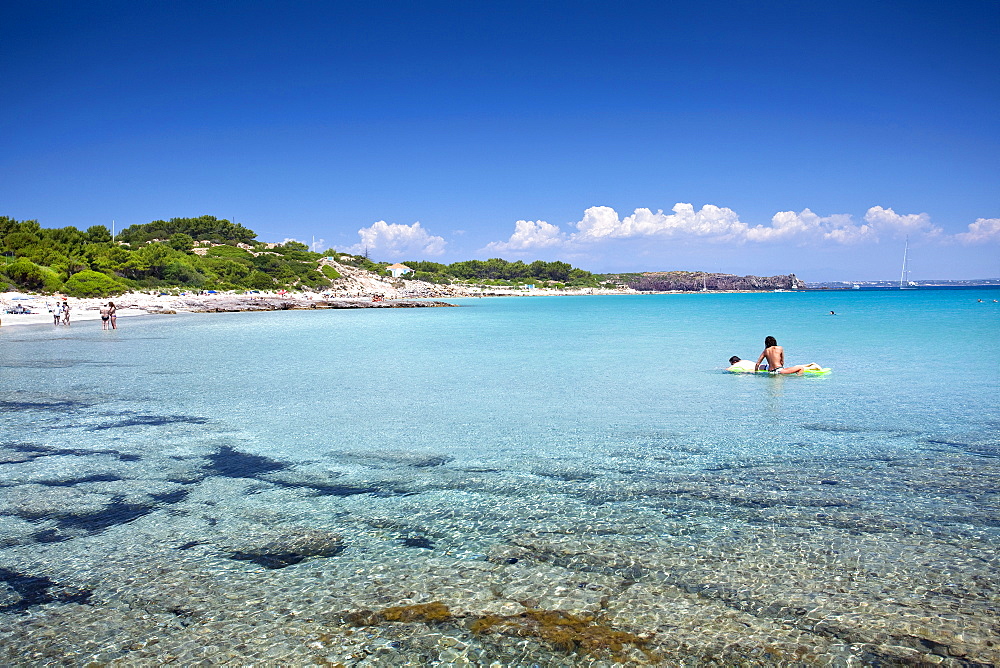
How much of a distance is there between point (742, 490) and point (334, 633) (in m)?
5.12

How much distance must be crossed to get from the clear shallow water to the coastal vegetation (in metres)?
57.0

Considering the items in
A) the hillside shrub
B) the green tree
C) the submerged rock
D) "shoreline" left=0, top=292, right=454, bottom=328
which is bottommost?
the submerged rock

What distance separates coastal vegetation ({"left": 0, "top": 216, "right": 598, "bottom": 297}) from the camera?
6247cm

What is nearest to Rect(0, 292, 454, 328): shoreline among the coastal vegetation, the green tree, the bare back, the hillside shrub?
the hillside shrub

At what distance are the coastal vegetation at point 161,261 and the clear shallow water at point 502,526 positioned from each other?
5701 cm

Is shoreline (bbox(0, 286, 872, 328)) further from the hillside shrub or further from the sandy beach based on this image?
the hillside shrub

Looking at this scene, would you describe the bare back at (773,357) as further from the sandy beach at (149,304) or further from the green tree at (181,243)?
the green tree at (181,243)

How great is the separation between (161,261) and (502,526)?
8629 centimetres

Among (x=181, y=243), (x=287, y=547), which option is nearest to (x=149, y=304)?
(x=181, y=243)

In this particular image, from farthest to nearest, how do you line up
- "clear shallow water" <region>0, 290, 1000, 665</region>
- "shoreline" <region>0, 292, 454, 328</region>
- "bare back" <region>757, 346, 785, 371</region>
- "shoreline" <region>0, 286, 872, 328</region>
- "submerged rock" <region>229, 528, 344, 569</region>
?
"shoreline" <region>0, 286, 872, 328</region> < "shoreline" <region>0, 292, 454, 328</region> < "bare back" <region>757, 346, 785, 371</region> < "submerged rock" <region>229, 528, 344, 569</region> < "clear shallow water" <region>0, 290, 1000, 665</region>

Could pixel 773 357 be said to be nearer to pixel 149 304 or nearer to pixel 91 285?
pixel 149 304

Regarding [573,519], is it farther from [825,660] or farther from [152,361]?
[152,361]

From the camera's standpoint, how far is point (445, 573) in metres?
5.55

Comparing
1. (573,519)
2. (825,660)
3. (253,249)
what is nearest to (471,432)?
(573,519)
